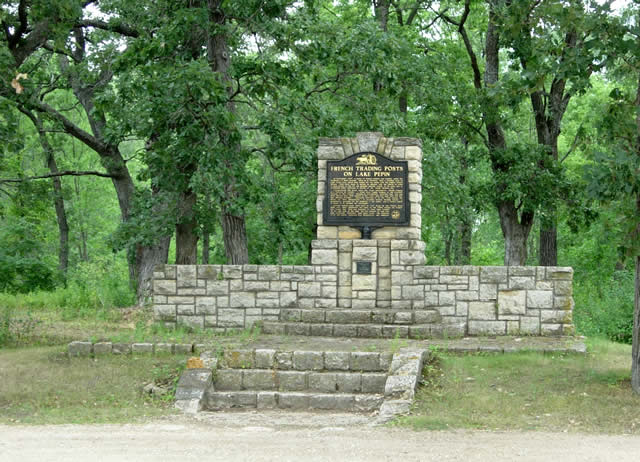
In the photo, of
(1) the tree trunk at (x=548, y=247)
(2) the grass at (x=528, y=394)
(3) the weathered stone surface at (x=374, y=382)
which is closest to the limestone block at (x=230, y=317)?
(3) the weathered stone surface at (x=374, y=382)

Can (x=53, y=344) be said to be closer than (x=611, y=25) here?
No

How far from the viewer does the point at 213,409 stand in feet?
29.6

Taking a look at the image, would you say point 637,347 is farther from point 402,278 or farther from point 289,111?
point 289,111

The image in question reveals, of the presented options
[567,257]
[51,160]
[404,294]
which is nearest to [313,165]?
[404,294]

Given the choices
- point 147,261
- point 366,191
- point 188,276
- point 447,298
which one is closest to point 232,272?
point 188,276

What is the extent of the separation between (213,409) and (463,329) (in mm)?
4580

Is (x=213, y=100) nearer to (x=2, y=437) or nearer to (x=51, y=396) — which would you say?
(x=51, y=396)

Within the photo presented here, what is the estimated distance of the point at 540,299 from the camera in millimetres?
11953

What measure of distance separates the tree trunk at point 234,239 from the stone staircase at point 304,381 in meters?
4.48

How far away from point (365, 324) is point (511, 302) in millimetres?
2346

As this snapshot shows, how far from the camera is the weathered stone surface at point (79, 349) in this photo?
10625mm

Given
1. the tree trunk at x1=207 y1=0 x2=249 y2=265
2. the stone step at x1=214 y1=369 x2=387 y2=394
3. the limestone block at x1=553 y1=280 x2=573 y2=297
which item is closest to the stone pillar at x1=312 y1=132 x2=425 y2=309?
the limestone block at x1=553 y1=280 x2=573 y2=297

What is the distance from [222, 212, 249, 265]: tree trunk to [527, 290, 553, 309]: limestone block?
5339 millimetres

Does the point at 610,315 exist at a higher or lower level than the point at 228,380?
higher
